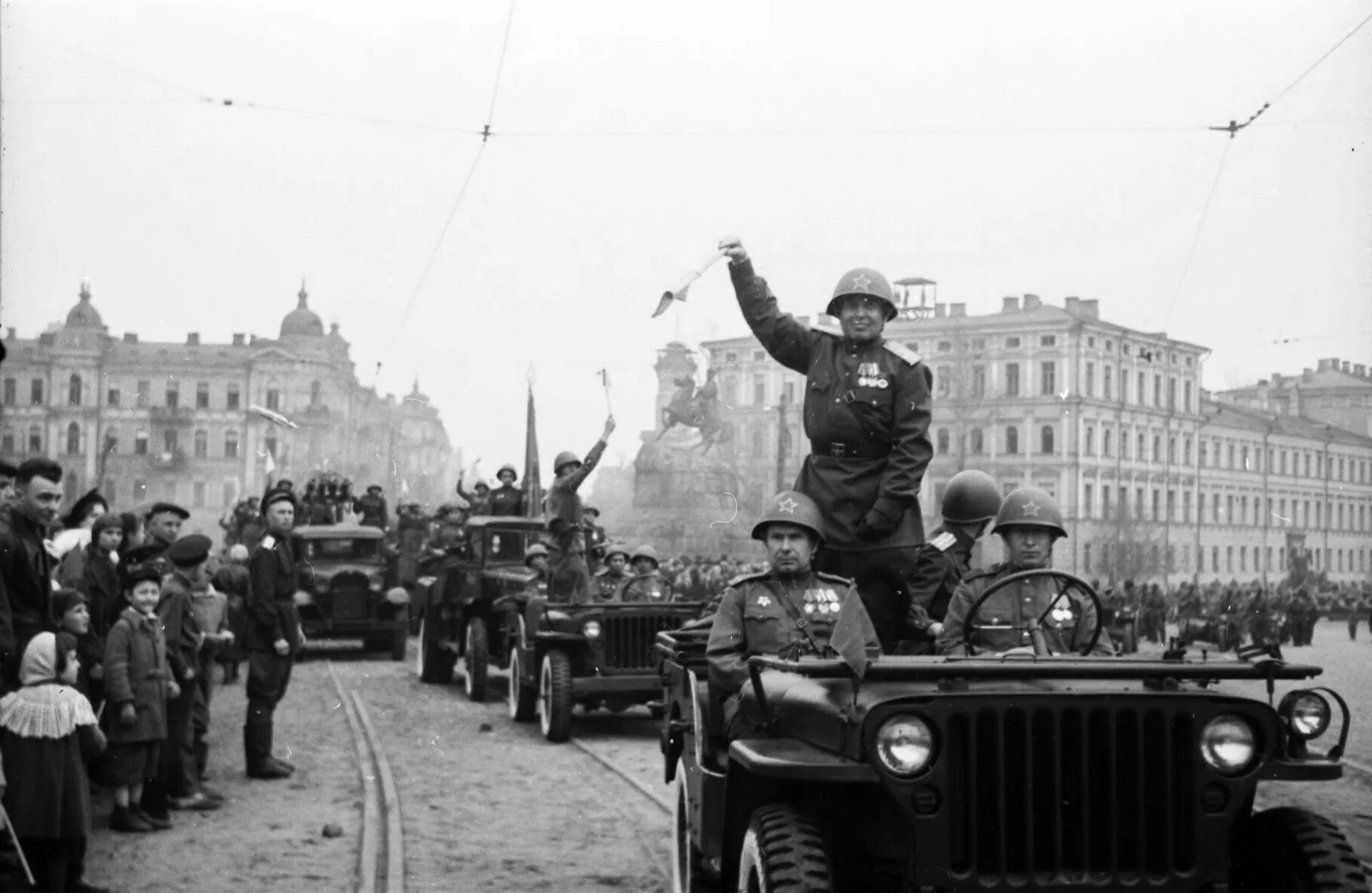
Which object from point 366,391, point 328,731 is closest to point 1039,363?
point 366,391

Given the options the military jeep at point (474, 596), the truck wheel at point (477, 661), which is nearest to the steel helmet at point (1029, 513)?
the military jeep at point (474, 596)

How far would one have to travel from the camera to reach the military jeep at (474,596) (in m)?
17.9

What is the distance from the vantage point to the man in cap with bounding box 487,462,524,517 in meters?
21.3

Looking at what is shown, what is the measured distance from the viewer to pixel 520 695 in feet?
49.7

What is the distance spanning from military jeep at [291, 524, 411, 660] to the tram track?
9298 millimetres

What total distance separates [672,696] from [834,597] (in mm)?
975

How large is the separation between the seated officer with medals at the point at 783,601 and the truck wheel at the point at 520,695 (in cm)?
870

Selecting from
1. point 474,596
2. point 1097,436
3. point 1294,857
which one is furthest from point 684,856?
point 1097,436

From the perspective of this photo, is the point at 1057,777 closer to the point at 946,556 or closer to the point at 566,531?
the point at 946,556

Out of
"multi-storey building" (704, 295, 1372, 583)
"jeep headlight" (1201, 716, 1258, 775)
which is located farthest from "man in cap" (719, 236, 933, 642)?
"multi-storey building" (704, 295, 1372, 583)

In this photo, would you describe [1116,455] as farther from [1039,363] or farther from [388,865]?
[388,865]

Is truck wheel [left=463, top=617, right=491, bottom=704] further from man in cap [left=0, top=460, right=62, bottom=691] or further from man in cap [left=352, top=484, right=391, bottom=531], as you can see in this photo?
man in cap [left=352, top=484, right=391, bottom=531]

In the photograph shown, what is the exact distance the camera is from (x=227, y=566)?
11984 millimetres

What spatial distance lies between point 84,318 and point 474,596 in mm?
47300
